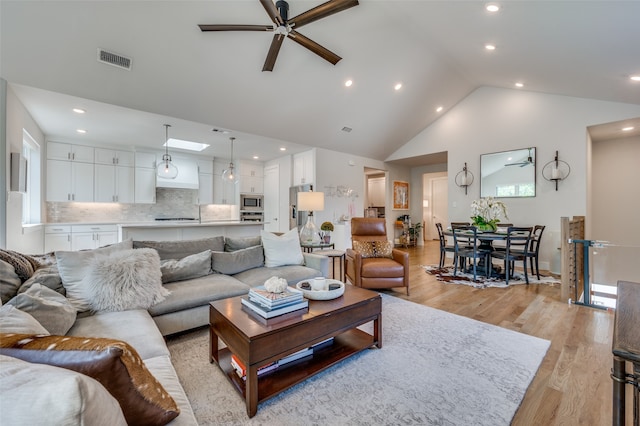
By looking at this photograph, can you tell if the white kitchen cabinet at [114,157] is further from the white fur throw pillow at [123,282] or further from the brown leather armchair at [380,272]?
the brown leather armchair at [380,272]

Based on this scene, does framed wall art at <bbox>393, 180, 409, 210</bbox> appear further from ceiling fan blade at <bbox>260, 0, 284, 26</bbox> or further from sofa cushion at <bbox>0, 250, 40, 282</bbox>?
sofa cushion at <bbox>0, 250, 40, 282</bbox>

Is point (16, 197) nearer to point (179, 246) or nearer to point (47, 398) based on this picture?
point (179, 246)

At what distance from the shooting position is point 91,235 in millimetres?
5273

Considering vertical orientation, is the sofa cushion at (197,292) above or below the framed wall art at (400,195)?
below

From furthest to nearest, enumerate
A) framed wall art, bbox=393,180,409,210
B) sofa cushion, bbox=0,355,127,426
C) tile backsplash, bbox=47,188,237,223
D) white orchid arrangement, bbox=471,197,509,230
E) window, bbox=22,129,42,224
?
framed wall art, bbox=393,180,409,210 < tile backsplash, bbox=47,188,237,223 < window, bbox=22,129,42,224 < white orchid arrangement, bbox=471,197,509,230 < sofa cushion, bbox=0,355,127,426

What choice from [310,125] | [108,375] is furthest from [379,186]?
[108,375]

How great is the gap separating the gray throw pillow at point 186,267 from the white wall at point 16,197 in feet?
6.77

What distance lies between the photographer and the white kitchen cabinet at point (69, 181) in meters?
5.14

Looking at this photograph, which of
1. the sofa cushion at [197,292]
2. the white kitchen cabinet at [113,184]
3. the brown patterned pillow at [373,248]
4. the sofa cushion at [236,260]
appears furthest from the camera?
the white kitchen cabinet at [113,184]

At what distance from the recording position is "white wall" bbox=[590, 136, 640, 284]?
519cm

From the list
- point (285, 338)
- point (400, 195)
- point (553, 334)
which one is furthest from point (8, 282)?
point (400, 195)

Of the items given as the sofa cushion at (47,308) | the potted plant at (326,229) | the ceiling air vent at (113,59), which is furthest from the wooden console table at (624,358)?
the ceiling air vent at (113,59)

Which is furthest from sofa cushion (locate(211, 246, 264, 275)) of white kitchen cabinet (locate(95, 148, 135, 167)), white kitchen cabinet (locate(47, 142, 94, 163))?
white kitchen cabinet (locate(47, 142, 94, 163))

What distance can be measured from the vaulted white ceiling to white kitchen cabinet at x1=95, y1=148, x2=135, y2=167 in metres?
0.26
